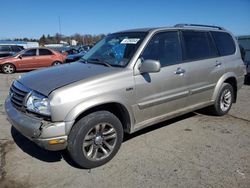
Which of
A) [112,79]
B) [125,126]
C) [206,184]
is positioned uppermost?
[112,79]

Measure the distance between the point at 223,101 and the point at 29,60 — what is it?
13.0m

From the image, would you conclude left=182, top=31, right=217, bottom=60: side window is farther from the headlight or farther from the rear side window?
the headlight

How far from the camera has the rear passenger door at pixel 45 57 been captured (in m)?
15.9

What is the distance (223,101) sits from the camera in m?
5.58

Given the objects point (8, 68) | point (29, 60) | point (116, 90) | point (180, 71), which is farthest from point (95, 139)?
point (8, 68)

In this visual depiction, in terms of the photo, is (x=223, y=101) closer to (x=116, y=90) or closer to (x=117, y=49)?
(x=117, y=49)

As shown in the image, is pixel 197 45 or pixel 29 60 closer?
pixel 197 45

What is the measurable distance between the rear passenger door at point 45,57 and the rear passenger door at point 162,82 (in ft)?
42.5

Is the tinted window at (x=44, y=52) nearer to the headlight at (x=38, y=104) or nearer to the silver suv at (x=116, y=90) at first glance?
the silver suv at (x=116, y=90)

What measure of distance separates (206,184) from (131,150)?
1.29m

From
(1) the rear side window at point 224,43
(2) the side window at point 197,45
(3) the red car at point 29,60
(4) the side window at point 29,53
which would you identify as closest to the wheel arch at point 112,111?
(2) the side window at point 197,45

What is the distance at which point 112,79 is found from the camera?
137 inches

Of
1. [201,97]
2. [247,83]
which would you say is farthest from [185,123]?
[247,83]

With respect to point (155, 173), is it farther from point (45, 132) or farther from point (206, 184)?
point (45, 132)
